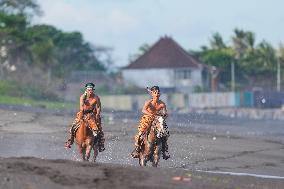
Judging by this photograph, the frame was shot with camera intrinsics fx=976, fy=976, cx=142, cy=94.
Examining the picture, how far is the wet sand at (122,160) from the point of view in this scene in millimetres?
17281

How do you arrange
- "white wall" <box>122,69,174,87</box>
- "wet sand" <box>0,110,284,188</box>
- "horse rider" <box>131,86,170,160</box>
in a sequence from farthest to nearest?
"white wall" <box>122,69,174,87</box> < "horse rider" <box>131,86,170,160</box> < "wet sand" <box>0,110,284,188</box>

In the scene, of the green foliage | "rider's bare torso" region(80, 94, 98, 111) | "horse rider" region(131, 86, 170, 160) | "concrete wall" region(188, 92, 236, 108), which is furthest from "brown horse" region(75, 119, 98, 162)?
the green foliage

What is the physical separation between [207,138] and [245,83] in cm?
7081

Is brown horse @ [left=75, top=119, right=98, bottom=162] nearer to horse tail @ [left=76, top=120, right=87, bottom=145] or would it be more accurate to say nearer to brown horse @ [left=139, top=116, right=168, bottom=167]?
horse tail @ [left=76, top=120, right=87, bottom=145]

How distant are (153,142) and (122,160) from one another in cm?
395

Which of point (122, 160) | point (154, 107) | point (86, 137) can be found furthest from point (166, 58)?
point (154, 107)

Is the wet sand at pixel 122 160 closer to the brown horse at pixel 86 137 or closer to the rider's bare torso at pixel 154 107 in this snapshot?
the brown horse at pixel 86 137

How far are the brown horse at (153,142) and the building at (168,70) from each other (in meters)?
82.0

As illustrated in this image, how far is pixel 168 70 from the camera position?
108 metres

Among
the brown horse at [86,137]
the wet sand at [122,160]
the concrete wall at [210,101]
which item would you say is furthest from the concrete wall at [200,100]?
the brown horse at [86,137]

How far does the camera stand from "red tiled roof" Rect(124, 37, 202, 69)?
355 ft

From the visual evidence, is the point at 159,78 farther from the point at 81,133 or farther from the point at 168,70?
the point at 81,133

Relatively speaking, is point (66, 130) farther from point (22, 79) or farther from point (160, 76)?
point (160, 76)

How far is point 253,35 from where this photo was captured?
114m
